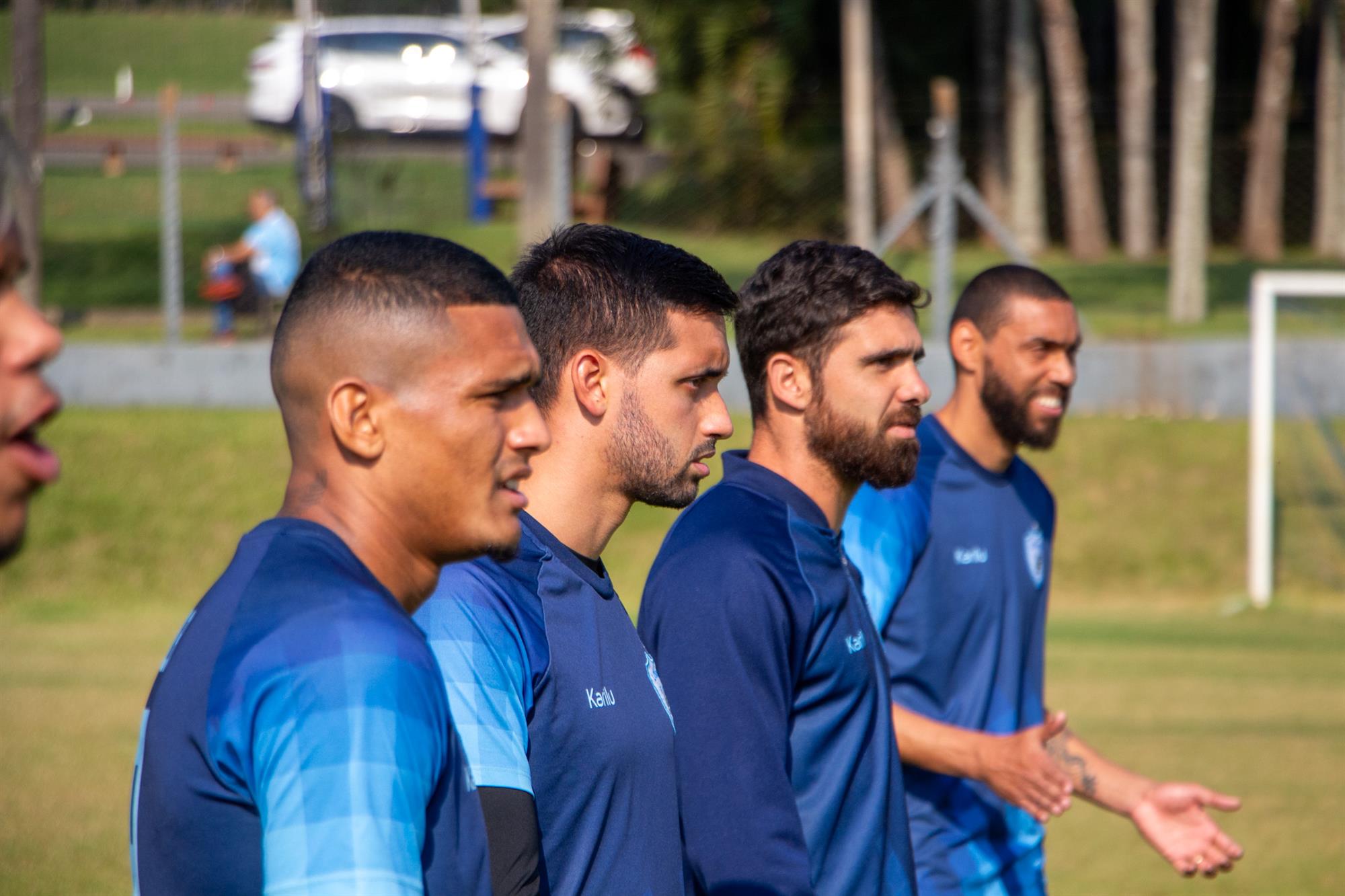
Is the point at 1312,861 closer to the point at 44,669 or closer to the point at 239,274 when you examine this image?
the point at 44,669

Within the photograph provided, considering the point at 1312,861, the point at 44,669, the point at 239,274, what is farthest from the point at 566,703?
the point at 239,274

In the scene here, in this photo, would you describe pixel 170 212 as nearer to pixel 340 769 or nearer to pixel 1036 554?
pixel 1036 554

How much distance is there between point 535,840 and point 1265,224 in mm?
25287

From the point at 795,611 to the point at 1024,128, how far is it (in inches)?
848

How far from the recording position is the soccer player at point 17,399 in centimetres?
160

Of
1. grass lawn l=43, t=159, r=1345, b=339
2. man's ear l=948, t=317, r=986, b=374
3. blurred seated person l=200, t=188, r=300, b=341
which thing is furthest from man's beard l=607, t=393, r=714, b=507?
blurred seated person l=200, t=188, r=300, b=341

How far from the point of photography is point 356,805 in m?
1.66

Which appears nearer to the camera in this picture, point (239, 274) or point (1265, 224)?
point (239, 274)

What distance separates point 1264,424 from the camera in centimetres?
1355

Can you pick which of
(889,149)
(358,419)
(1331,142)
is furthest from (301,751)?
(1331,142)

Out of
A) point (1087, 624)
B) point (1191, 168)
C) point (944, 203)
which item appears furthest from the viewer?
point (1191, 168)

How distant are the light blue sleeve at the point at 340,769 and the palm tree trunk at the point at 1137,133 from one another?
70.8 ft

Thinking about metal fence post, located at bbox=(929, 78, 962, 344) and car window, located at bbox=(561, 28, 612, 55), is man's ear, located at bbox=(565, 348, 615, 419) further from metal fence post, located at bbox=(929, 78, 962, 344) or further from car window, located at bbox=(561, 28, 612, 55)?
car window, located at bbox=(561, 28, 612, 55)

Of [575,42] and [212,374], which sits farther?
[575,42]
